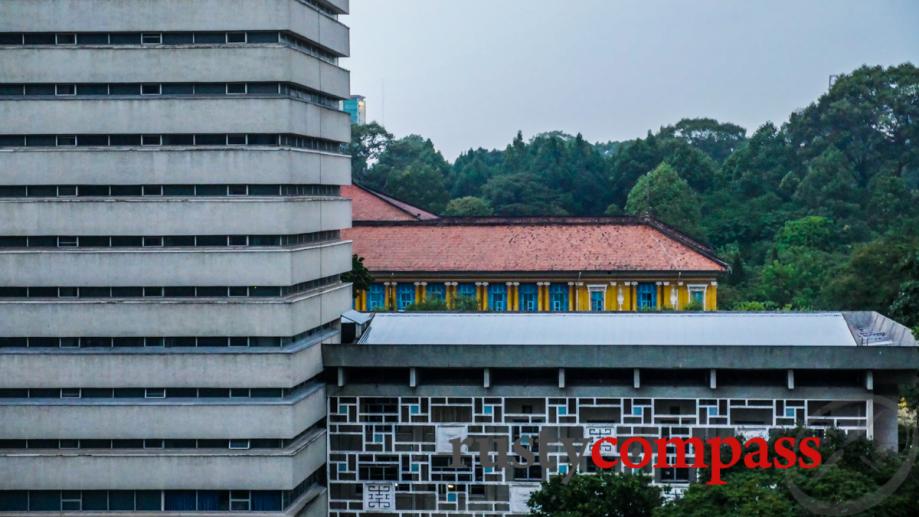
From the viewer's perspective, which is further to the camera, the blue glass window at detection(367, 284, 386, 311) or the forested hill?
the forested hill

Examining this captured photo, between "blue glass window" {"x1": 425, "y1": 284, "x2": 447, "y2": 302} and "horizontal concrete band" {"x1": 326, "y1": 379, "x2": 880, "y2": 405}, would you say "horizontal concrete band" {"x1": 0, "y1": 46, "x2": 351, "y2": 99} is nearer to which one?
"horizontal concrete band" {"x1": 326, "y1": 379, "x2": 880, "y2": 405}

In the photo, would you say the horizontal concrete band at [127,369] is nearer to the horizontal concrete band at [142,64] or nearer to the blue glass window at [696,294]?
the horizontal concrete band at [142,64]

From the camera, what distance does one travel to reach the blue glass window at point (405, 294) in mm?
62000

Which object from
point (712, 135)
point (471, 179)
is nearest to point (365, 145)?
point (471, 179)

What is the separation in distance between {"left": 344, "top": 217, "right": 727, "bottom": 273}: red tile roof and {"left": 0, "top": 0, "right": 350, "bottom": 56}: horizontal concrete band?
29311 mm

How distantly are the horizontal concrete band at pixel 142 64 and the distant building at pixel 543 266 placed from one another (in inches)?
1074

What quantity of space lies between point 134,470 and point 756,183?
247ft

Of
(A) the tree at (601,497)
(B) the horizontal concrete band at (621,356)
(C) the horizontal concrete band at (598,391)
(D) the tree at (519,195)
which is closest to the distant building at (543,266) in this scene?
(C) the horizontal concrete band at (598,391)

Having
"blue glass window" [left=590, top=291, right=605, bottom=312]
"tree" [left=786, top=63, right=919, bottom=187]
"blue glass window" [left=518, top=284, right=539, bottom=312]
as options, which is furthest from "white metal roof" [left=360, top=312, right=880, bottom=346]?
"tree" [left=786, top=63, right=919, bottom=187]

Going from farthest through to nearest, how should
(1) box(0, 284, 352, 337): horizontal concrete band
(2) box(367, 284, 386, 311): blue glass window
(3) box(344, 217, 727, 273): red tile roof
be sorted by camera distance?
(2) box(367, 284, 386, 311): blue glass window
(3) box(344, 217, 727, 273): red tile roof
(1) box(0, 284, 352, 337): horizontal concrete band

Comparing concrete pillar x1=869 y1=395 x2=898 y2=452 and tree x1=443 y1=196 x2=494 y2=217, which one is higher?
tree x1=443 y1=196 x2=494 y2=217

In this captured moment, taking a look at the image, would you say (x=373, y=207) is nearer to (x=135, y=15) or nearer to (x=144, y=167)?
(x=144, y=167)

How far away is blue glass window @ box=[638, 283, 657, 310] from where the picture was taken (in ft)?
197

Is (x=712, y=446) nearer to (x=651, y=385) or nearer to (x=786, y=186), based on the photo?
(x=651, y=385)
